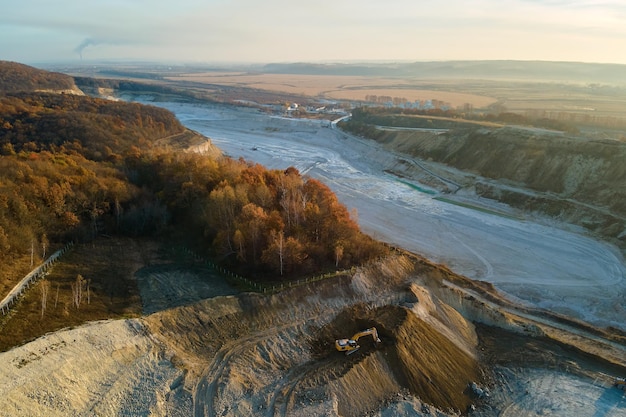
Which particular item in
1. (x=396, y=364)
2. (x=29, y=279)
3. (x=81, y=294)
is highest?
(x=29, y=279)

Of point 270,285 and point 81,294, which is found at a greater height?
point 81,294

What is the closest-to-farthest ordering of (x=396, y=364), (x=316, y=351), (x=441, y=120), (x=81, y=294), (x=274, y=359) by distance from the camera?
(x=396, y=364) < (x=274, y=359) < (x=316, y=351) < (x=81, y=294) < (x=441, y=120)

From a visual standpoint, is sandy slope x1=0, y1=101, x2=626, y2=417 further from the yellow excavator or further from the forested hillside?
the forested hillside

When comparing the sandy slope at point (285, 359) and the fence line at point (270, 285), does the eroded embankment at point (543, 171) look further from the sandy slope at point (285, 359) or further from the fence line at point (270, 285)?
the fence line at point (270, 285)

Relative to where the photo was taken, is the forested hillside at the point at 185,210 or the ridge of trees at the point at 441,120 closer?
the forested hillside at the point at 185,210

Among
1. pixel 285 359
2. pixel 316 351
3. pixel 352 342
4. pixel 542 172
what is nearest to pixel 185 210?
pixel 285 359

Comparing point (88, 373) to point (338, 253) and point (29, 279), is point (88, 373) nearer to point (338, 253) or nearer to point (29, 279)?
point (29, 279)

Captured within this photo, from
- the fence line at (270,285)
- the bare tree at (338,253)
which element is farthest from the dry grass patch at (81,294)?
the bare tree at (338,253)

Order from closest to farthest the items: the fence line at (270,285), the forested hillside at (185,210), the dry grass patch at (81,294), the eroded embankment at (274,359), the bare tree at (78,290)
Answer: the eroded embankment at (274,359) → the dry grass patch at (81,294) → the bare tree at (78,290) → the fence line at (270,285) → the forested hillside at (185,210)
